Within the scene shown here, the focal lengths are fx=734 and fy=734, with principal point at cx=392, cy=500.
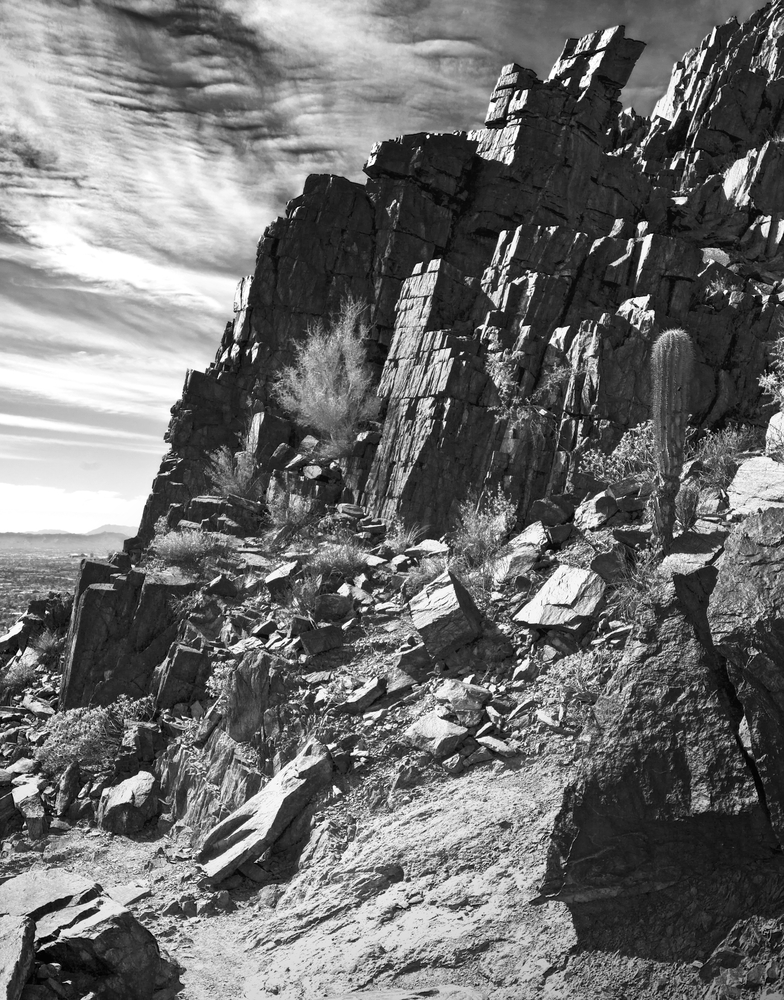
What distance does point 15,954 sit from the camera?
767 cm

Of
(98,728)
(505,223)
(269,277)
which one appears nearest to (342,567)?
(98,728)

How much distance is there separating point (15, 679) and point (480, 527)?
38.1 feet

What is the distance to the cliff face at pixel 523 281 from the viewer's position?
17688mm

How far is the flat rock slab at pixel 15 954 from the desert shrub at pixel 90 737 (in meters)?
5.86

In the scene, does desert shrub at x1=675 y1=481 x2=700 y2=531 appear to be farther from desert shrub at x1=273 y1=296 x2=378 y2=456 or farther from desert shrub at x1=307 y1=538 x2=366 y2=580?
desert shrub at x1=273 y1=296 x2=378 y2=456

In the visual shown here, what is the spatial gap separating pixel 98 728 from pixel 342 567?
225 inches

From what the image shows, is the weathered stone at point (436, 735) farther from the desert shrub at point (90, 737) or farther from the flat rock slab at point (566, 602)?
the desert shrub at point (90, 737)

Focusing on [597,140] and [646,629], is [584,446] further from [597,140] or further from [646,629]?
[597,140]

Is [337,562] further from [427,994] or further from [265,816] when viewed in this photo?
[427,994]

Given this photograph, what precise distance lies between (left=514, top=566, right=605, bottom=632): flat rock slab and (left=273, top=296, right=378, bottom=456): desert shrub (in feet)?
31.1

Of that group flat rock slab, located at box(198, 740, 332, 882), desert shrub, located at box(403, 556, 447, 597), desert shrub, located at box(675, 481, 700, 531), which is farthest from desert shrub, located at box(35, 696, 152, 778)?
desert shrub, located at box(675, 481, 700, 531)

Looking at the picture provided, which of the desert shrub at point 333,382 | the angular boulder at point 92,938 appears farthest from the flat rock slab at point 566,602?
the desert shrub at point 333,382

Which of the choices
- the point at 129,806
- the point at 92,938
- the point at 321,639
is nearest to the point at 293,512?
the point at 321,639

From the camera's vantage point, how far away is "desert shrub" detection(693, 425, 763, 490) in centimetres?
1354
